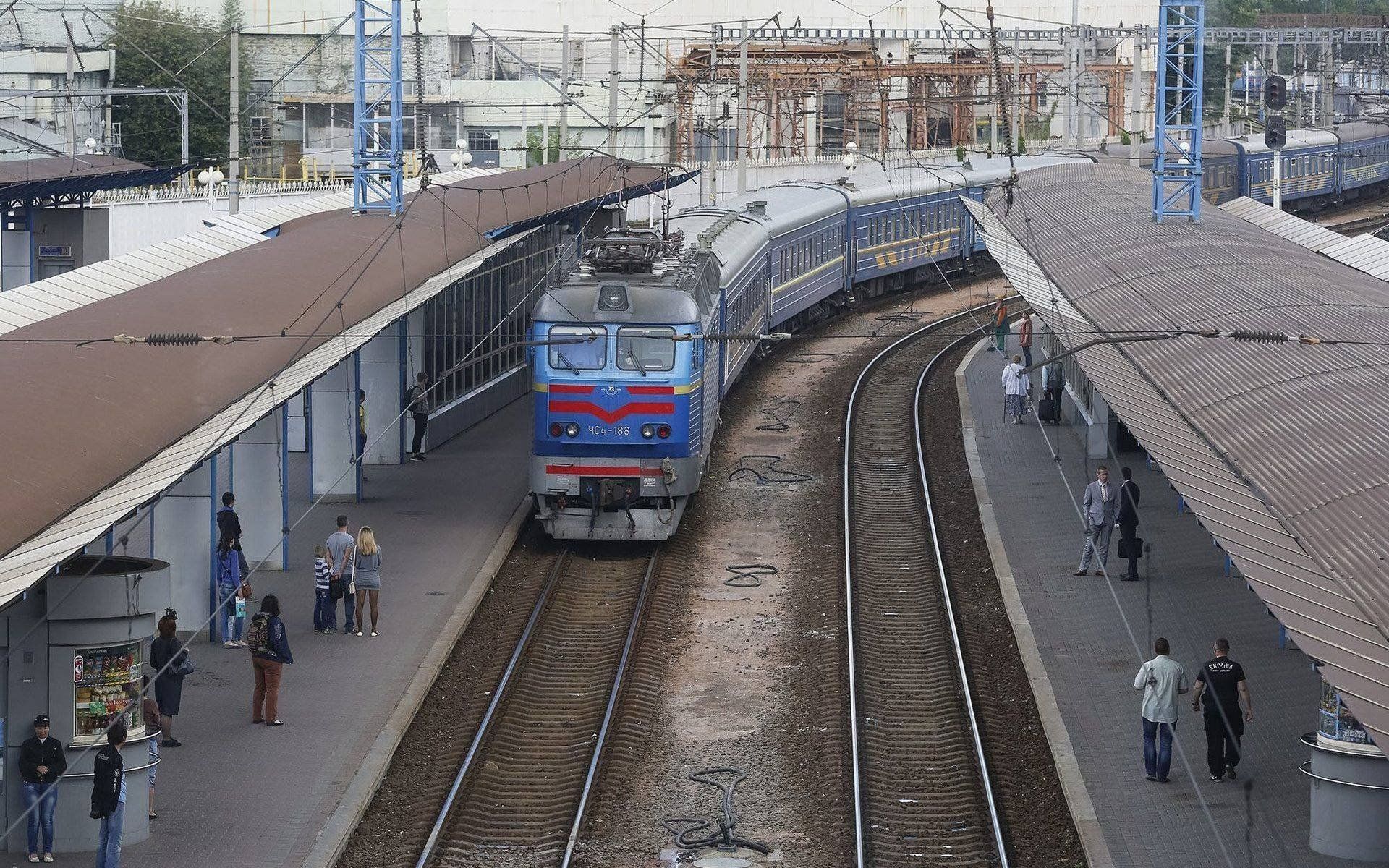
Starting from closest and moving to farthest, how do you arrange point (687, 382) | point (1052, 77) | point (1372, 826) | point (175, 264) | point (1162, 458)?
point (1372, 826), point (1162, 458), point (687, 382), point (175, 264), point (1052, 77)

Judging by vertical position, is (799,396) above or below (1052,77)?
below

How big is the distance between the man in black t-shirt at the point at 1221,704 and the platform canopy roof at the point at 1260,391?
1.49 metres

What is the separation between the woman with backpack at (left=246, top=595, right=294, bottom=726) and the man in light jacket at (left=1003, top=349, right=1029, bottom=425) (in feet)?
55.2

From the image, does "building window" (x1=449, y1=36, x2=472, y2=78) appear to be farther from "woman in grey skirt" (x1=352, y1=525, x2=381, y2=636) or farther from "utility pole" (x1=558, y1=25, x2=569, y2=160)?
"woman in grey skirt" (x1=352, y1=525, x2=381, y2=636)

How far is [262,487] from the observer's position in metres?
21.1

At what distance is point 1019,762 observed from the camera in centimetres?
1596

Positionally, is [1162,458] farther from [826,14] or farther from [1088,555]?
[826,14]

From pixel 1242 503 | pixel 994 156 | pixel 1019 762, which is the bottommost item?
pixel 1019 762

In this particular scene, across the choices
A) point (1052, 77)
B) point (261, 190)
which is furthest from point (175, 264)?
point (1052, 77)

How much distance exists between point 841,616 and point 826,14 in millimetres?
72753

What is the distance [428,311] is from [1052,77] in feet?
202

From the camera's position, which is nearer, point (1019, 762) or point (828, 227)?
point (1019, 762)

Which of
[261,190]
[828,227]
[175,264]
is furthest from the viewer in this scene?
[261,190]

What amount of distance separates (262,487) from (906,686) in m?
7.85
